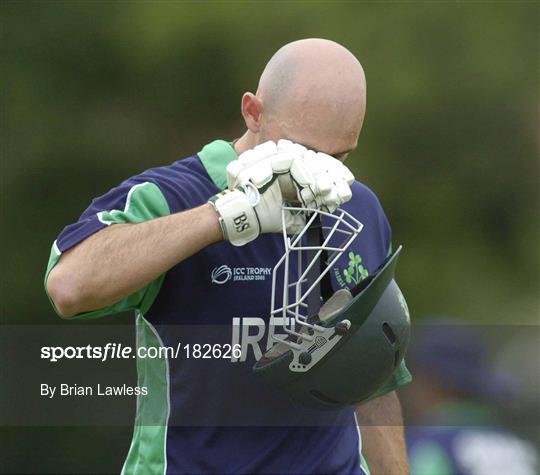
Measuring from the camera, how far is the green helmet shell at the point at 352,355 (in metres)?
2.14

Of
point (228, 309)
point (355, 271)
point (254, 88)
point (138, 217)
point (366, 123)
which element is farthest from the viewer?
point (366, 123)

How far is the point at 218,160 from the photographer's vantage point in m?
2.44

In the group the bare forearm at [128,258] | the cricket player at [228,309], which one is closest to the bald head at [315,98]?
the cricket player at [228,309]

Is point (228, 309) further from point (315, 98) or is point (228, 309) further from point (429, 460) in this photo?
point (429, 460)

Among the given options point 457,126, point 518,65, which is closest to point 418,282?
point 457,126

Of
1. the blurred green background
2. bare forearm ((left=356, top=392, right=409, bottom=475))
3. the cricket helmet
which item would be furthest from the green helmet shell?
the blurred green background

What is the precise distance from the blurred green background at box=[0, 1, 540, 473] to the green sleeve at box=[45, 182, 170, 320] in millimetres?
A: 1837

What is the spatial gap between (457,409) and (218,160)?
2.03m

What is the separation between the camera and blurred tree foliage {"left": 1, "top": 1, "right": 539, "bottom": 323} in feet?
13.5


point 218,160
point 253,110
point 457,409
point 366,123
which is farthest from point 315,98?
point 457,409

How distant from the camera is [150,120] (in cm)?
420

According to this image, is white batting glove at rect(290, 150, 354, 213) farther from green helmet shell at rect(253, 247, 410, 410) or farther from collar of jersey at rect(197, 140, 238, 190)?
collar of jersey at rect(197, 140, 238, 190)

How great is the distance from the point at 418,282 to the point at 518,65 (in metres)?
0.96

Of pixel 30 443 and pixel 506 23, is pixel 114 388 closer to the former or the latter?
pixel 30 443
